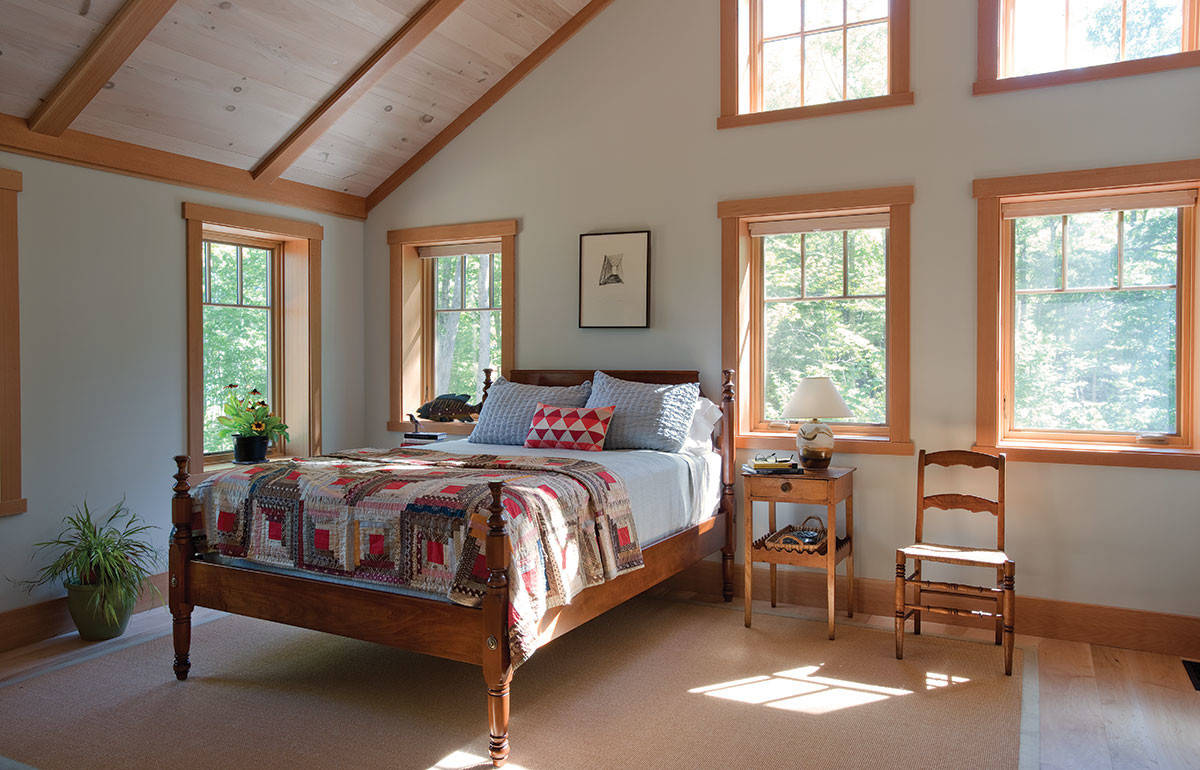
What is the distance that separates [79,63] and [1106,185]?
14.7 ft

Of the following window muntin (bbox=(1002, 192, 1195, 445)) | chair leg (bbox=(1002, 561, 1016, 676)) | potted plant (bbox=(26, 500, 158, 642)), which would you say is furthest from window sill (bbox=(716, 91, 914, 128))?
potted plant (bbox=(26, 500, 158, 642))

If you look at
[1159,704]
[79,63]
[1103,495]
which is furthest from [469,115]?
[1159,704]

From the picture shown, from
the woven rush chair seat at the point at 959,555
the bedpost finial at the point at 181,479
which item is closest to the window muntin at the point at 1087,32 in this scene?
the woven rush chair seat at the point at 959,555

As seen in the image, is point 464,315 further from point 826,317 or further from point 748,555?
point 748,555

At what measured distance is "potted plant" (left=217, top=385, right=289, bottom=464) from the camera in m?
4.76

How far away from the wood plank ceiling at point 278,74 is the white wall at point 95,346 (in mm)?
253

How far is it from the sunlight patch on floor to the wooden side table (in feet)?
1.78

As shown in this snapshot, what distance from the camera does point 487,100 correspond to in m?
5.40

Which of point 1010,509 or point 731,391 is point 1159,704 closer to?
point 1010,509

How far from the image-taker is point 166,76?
407 centimetres

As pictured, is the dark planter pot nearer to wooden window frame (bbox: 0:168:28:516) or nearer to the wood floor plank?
wooden window frame (bbox: 0:168:28:516)

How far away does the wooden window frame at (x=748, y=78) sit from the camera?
172 inches

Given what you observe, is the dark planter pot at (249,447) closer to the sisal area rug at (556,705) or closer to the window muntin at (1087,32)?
the sisal area rug at (556,705)

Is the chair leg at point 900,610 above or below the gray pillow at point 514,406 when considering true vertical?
below
